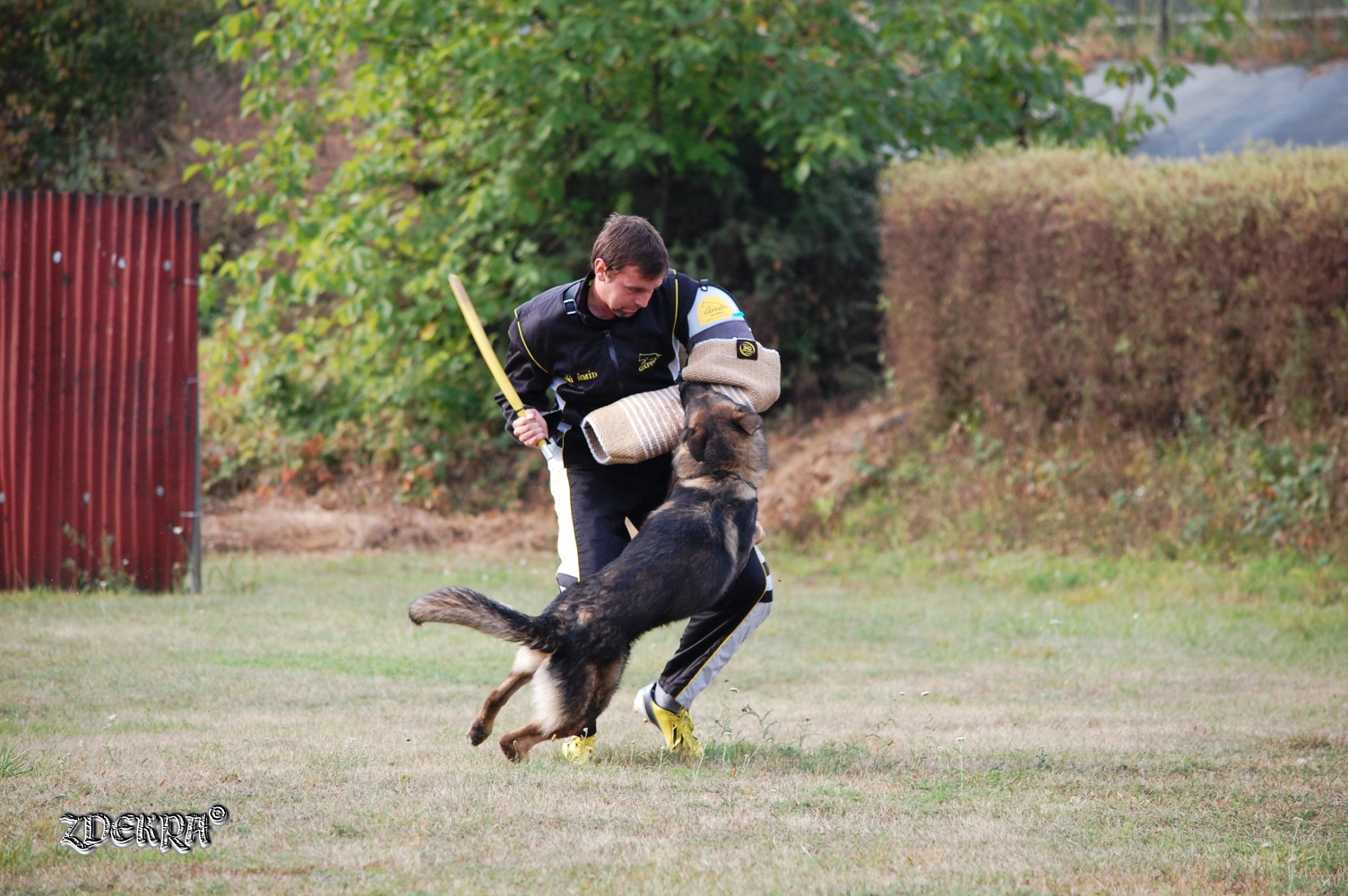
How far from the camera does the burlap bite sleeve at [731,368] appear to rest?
4.76m

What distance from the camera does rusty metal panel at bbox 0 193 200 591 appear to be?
8273 millimetres

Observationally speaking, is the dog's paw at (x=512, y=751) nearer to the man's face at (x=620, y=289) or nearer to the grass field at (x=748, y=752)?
the grass field at (x=748, y=752)

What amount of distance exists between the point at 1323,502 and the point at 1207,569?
958mm

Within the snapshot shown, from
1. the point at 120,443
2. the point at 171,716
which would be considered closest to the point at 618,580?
the point at 171,716

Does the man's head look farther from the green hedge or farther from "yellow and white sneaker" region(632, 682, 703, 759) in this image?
the green hedge

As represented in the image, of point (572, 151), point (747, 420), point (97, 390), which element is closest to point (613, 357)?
point (747, 420)

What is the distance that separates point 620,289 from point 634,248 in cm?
17

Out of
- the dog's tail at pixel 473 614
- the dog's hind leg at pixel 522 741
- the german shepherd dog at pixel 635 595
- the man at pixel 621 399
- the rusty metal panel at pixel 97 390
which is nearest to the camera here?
the dog's tail at pixel 473 614

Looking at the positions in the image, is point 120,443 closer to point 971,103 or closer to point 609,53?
point 609,53

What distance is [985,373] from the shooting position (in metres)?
11.3

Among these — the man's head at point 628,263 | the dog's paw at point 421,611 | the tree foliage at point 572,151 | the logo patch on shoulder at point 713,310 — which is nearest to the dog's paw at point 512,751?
the dog's paw at point 421,611

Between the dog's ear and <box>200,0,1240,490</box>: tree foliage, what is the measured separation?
6.86 meters

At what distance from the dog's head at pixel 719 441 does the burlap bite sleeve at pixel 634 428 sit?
0.05 meters

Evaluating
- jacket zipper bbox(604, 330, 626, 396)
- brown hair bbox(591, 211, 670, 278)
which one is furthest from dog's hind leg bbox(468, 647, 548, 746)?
brown hair bbox(591, 211, 670, 278)
